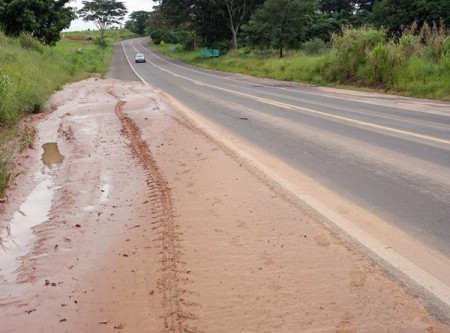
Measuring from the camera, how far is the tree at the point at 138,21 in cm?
12019

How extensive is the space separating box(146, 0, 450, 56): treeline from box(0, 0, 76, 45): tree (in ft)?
48.5

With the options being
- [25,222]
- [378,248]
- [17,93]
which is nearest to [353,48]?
[17,93]

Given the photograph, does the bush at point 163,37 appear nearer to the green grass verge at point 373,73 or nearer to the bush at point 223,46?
the bush at point 223,46

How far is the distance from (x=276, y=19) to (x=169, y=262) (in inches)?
1301

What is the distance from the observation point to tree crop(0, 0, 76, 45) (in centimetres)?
2579

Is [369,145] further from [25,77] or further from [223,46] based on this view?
[223,46]

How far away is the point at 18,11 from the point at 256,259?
89.4 feet

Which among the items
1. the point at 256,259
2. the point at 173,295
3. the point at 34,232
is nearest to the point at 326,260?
the point at 256,259

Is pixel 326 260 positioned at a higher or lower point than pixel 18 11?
lower

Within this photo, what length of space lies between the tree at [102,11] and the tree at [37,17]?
61196 mm

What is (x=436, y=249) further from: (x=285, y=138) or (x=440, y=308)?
(x=285, y=138)

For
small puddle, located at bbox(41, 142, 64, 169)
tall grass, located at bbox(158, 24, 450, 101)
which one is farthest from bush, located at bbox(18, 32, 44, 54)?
small puddle, located at bbox(41, 142, 64, 169)

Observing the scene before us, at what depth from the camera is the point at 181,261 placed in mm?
4066

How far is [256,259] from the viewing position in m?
4.01
